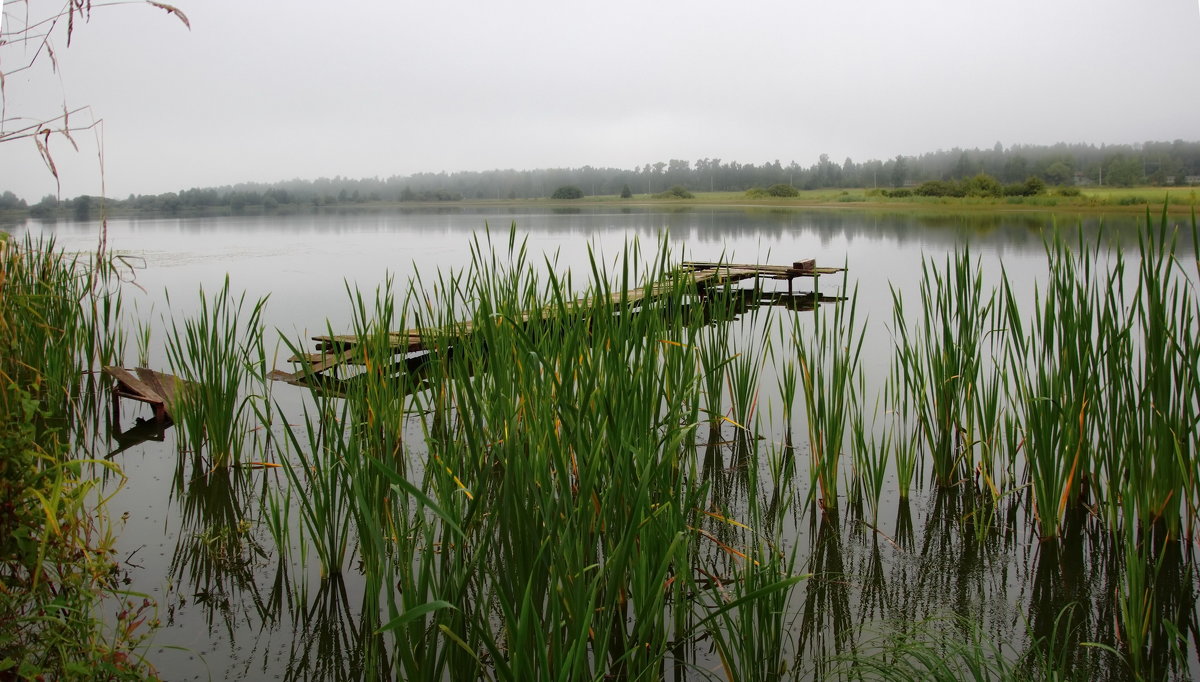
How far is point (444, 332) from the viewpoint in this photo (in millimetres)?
3355

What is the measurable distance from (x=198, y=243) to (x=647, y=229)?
399 inches

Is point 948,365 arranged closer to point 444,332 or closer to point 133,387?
point 444,332

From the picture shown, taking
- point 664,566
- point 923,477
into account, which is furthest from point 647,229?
point 664,566

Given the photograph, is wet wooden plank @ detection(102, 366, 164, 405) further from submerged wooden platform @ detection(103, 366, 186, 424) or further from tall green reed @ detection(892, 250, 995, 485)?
tall green reed @ detection(892, 250, 995, 485)

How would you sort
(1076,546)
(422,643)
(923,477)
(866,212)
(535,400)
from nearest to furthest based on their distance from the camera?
(422,643) → (535,400) → (1076,546) → (923,477) → (866,212)

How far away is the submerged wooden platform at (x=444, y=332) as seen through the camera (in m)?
2.55

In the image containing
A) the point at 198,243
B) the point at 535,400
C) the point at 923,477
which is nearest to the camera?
the point at 535,400

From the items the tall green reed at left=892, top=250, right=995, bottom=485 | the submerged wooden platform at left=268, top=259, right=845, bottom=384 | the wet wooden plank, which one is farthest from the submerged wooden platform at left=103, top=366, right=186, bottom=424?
the tall green reed at left=892, top=250, right=995, bottom=485

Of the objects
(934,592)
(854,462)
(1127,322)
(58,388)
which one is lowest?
(934,592)

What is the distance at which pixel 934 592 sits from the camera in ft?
7.32

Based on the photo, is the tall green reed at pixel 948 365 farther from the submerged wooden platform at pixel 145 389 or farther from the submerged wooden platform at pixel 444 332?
the submerged wooden platform at pixel 145 389

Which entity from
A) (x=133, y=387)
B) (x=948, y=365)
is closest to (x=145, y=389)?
(x=133, y=387)

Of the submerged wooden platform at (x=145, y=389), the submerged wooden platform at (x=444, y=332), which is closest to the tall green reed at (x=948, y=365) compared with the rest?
the submerged wooden platform at (x=444, y=332)

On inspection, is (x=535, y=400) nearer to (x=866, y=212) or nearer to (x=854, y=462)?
(x=854, y=462)
